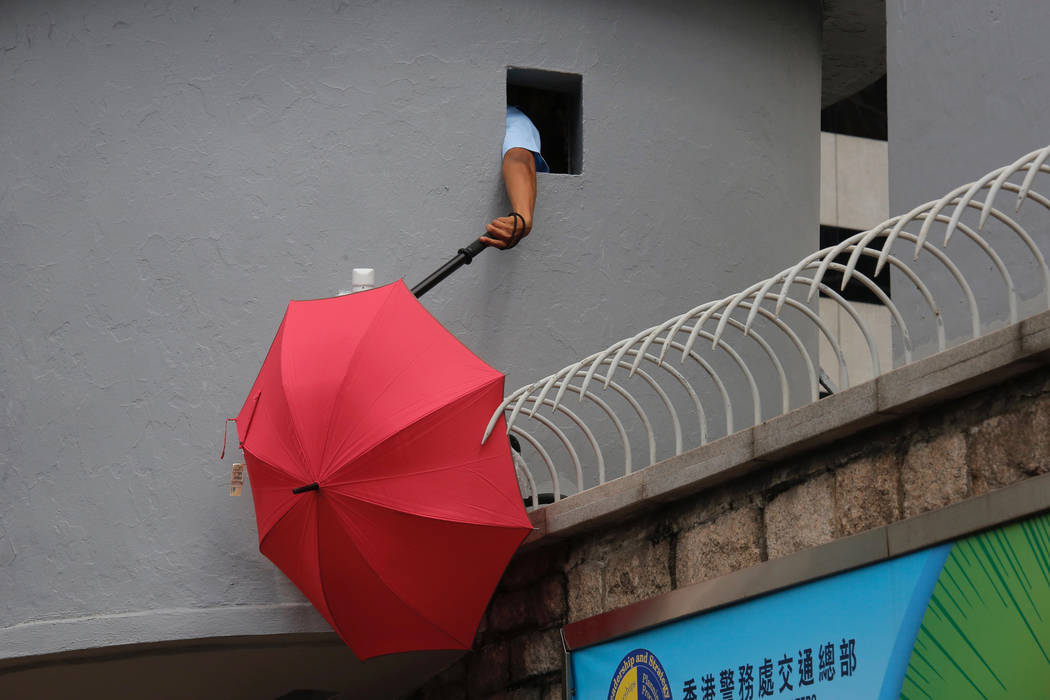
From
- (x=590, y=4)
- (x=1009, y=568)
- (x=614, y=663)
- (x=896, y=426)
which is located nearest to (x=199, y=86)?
(x=590, y=4)

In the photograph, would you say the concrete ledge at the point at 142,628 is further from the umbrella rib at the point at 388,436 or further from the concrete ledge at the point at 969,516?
the concrete ledge at the point at 969,516

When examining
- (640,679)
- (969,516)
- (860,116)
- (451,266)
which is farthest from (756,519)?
(860,116)

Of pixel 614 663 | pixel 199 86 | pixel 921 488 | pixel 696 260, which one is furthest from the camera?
pixel 696 260

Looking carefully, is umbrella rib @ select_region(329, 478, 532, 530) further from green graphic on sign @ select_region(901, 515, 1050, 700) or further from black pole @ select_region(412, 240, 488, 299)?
green graphic on sign @ select_region(901, 515, 1050, 700)

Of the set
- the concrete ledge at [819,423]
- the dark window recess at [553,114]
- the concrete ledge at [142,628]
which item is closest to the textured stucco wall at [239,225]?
the concrete ledge at [142,628]

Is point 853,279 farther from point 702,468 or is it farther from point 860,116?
point 702,468

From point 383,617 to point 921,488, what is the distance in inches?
112

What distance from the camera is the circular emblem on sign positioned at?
6.59 metres

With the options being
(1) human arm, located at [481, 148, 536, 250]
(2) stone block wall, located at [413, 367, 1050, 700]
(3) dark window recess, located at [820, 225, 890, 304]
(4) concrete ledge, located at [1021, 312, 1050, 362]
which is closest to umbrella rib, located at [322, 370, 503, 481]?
(2) stone block wall, located at [413, 367, 1050, 700]

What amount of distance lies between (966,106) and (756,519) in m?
2.30

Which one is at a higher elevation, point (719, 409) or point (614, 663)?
point (719, 409)

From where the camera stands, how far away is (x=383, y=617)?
7.35 meters

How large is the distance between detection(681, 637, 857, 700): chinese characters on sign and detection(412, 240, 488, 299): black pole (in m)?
2.92

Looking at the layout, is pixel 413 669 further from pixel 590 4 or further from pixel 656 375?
pixel 590 4
